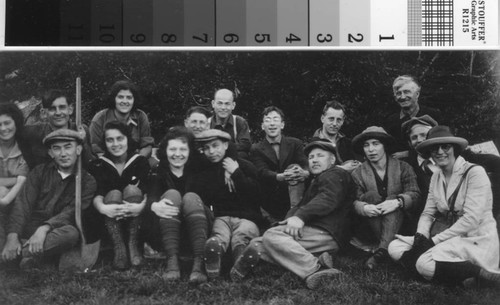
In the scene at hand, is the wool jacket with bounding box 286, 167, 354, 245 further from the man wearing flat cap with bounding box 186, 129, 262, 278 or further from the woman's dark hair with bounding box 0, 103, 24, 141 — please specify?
the woman's dark hair with bounding box 0, 103, 24, 141

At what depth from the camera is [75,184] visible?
621 centimetres

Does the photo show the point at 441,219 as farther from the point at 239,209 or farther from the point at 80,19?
the point at 80,19

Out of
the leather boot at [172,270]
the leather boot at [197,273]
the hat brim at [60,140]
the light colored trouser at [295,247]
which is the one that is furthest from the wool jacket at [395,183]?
the hat brim at [60,140]

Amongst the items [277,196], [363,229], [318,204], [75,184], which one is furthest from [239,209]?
[75,184]

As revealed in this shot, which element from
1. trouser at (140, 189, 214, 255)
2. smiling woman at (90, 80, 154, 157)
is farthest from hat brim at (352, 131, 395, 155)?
smiling woman at (90, 80, 154, 157)

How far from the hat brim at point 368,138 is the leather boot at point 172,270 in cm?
234

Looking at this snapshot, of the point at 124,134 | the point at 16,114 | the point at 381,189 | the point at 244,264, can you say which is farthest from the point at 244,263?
the point at 16,114

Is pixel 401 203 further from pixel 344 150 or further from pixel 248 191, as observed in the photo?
pixel 248 191

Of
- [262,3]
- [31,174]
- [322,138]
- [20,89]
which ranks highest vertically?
[262,3]

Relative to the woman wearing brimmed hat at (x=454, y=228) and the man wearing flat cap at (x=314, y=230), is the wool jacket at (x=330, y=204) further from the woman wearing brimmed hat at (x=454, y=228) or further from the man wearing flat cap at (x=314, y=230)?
→ the woman wearing brimmed hat at (x=454, y=228)

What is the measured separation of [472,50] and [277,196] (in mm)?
2786

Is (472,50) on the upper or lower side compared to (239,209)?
upper

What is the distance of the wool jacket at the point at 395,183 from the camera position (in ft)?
20.4

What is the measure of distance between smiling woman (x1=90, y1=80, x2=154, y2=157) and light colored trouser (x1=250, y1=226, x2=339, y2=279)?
1.63 meters
